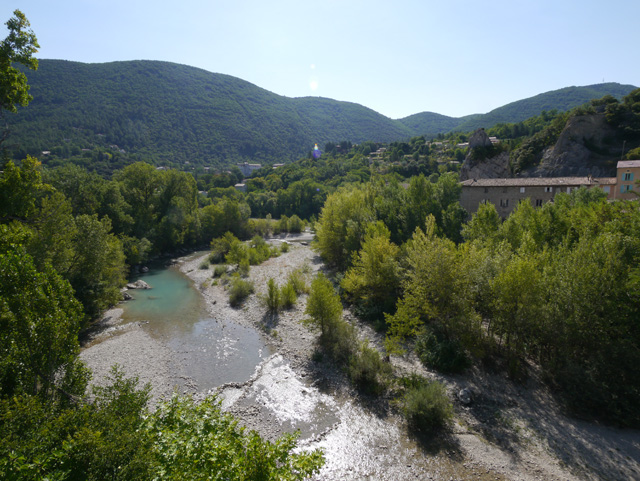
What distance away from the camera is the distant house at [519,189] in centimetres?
3916

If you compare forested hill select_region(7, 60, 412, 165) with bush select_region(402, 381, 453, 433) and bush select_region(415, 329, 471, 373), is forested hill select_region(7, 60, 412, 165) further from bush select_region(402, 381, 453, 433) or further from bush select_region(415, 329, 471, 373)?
bush select_region(402, 381, 453, 433)

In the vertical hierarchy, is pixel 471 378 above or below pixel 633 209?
below

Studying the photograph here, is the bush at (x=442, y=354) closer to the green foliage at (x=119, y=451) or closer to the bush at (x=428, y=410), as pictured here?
the bush at (x=428, y=410)

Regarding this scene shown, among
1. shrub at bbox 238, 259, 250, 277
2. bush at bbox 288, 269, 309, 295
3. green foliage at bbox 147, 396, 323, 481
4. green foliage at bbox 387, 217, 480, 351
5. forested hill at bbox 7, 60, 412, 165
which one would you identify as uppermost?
forested hill at bbox 7, 60, 412, 165

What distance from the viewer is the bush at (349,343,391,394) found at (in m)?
17.3

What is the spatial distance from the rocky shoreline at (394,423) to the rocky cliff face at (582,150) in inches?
2044

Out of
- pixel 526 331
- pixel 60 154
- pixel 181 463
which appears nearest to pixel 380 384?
pixel 526 331

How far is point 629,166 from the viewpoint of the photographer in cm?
3744

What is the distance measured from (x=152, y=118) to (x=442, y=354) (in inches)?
6909

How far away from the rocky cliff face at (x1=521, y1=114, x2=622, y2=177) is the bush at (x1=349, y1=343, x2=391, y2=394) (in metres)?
54.2

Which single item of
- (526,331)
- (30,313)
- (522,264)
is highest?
(30,313)

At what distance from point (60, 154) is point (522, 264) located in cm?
13174

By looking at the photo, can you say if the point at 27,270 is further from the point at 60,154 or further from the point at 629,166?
the point at 60,154

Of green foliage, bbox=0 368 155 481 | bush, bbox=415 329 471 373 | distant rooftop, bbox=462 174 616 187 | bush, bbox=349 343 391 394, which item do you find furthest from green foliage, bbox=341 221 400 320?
distant rooftop, bbox=462 174 616 187
